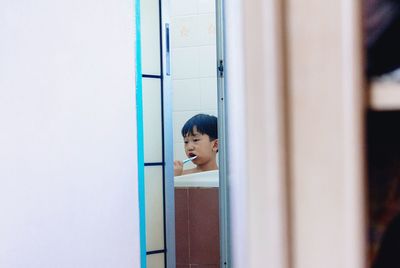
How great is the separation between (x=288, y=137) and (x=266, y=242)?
0.24 ft

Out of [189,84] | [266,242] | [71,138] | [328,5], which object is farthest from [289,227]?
[189,84]

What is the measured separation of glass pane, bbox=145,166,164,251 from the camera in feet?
5.13

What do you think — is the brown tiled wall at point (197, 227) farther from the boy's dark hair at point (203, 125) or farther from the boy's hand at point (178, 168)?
the boy's dark hair at point (203, 125)

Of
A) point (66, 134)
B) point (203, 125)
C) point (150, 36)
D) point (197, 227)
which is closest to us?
point (66, 134)

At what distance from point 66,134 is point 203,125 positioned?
1531 millimetres

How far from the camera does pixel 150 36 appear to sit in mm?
A: 1562

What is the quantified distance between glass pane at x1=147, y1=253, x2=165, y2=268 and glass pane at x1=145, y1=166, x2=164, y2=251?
2 cm

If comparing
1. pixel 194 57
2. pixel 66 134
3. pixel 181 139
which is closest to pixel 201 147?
pixel 181 139

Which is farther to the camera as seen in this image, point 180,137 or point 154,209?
point 180,137

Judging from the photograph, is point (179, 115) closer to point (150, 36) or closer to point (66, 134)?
point (150, 36)

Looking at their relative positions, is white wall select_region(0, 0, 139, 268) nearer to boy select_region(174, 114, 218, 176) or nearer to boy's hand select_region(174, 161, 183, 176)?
boy's hand select_region(174, 161, 183, 176)

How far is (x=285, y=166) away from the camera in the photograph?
13.6 inches

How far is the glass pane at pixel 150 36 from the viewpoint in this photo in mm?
1549

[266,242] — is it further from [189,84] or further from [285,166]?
[189,84]
